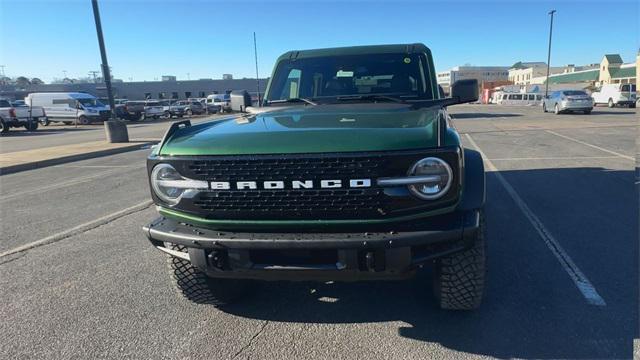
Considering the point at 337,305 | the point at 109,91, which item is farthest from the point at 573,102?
the point at 337,305

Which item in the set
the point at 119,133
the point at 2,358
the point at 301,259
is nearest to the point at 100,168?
the point at 119,133

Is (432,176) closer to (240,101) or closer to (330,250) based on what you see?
(330,250)

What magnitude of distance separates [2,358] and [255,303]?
1.57 m

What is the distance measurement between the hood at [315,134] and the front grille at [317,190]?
0.05m

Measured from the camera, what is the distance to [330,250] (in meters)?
2.39

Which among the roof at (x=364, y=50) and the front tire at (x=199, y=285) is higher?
the roof at (x=364, y=50)

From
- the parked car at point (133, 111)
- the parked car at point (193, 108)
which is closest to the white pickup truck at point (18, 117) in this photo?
the parked car at point (133, 111)

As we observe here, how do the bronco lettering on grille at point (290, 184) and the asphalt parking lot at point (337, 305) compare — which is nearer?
the bronco lettering on grille at point (290, 184)

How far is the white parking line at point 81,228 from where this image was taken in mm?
4764

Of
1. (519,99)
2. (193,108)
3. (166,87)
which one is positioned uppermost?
(166,87)

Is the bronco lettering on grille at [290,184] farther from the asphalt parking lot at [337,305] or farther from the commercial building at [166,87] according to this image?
the commercial building at [166,87]

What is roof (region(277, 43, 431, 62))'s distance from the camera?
4.36 meters

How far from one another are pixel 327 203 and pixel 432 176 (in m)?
0.58

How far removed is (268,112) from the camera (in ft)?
12.4
